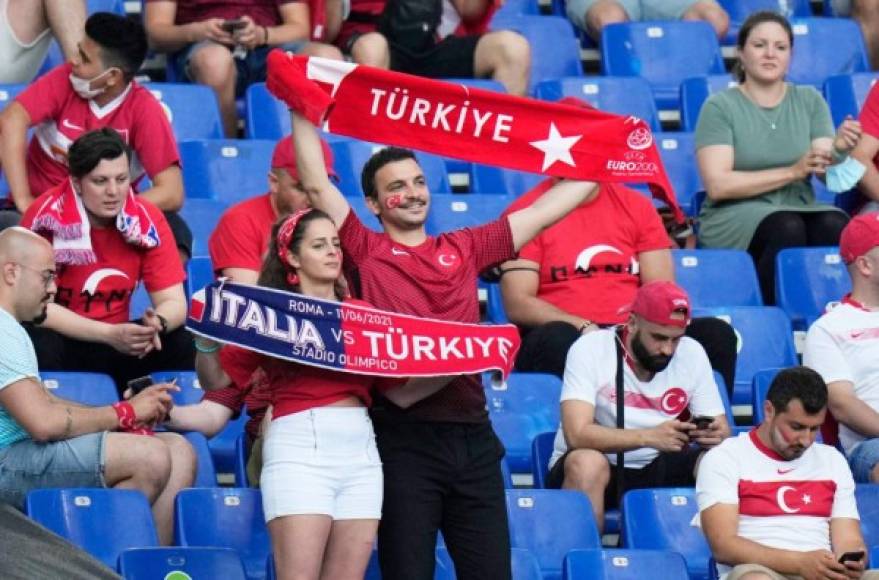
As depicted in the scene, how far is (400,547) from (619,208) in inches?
92.9

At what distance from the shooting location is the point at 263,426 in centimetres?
590

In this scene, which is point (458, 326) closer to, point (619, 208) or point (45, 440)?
point (45, 440)

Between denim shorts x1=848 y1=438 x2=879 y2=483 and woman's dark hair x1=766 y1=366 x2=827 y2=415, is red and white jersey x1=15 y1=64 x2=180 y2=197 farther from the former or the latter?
denim shorts x1=848 y1=438 x2=879 y2=483

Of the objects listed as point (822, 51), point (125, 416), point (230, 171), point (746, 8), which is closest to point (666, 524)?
point (125, 416)

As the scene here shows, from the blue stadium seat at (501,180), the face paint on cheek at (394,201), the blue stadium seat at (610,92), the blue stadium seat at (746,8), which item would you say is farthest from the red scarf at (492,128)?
the blue stadium seat at (746,8)

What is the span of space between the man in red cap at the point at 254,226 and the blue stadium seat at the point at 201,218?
0.53 metres

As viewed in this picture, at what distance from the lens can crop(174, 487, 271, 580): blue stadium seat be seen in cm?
600

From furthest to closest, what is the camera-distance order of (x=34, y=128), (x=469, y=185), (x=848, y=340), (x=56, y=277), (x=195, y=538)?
(x=469, y=185) → (x=34, y=128) → (x=848, y=340) → (x=56, y=277) → (x=195, y=538)

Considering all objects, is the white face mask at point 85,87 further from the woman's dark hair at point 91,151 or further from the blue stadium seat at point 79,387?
the blue stadium seat at point 79,387

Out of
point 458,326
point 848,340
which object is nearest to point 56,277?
point 458,326

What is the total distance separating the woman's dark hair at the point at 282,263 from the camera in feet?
18.8

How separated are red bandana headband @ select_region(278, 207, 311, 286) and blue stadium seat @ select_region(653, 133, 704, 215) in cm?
320

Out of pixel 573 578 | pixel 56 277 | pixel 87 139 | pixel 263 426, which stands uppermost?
pixel 87 139

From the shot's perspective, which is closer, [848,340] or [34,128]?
[848,340]
